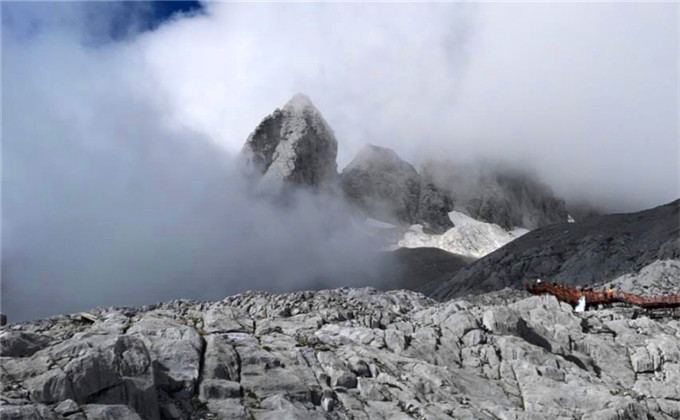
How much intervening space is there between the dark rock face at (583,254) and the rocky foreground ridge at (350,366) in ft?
154

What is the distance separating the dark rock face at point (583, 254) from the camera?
113375 millimetres

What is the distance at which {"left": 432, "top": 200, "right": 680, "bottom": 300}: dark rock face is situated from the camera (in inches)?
4464

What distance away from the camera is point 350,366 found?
45.2 metres

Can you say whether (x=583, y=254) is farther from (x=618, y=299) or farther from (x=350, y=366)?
(x=350, y=366)

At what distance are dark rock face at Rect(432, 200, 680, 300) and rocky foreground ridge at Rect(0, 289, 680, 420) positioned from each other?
47.0m

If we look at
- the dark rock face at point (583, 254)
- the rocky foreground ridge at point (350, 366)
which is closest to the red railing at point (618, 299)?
the rocky foreground ridge at point (350, 366)

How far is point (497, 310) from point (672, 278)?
5042cm

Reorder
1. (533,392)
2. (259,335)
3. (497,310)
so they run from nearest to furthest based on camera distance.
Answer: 1. (533,392)
2. (259,335)
3. (497,310)

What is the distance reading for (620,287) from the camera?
9712 centimetres

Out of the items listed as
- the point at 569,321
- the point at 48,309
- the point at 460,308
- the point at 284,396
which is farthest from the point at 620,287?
the point at 48,309

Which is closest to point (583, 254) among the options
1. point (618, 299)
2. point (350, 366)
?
point (618, 299)

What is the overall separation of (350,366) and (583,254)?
90448 mm

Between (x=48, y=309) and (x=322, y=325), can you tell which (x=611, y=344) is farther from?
(x=48, y=309)

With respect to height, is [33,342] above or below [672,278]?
below
